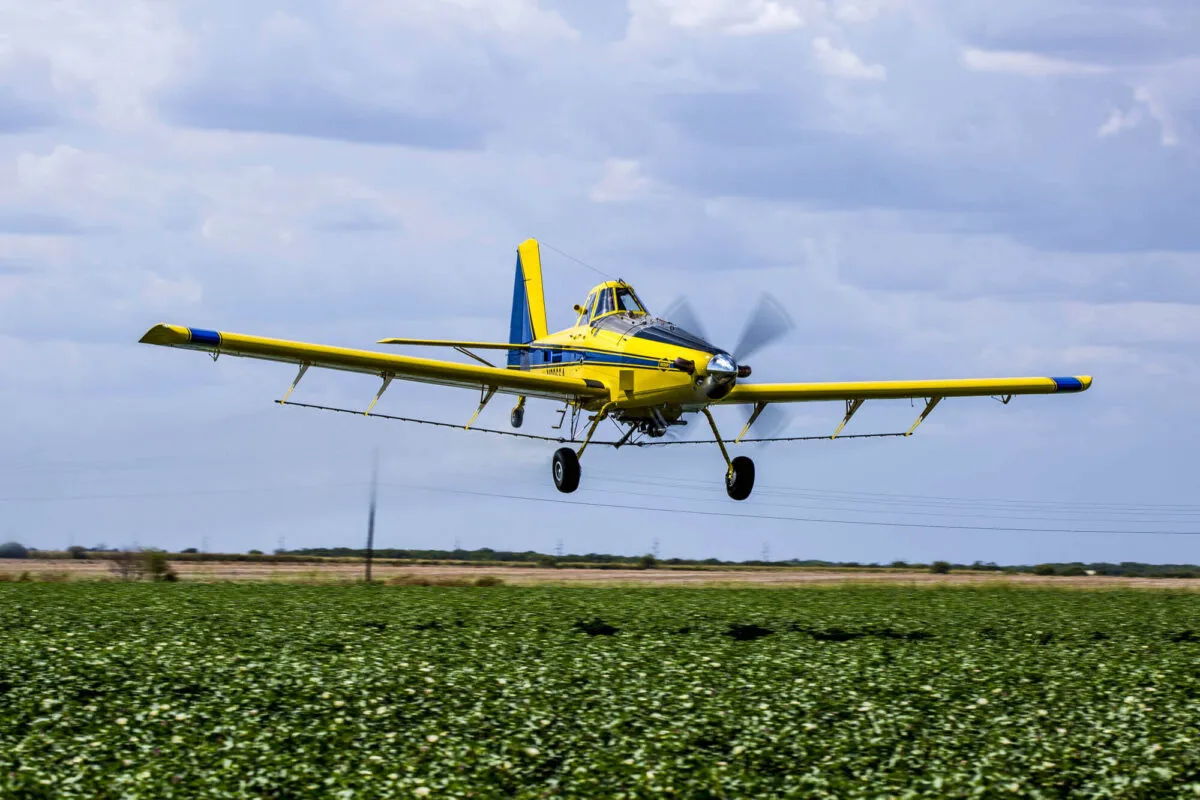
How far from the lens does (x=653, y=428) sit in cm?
3684

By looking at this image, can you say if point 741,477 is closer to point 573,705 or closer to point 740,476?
point 740,476

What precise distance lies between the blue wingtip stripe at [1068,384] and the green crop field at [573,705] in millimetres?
9537

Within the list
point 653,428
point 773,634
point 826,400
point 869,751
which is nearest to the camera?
point 869,751

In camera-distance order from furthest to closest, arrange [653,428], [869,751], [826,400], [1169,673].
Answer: [826,400]
[653,428]
[1169,673]
[869,751]

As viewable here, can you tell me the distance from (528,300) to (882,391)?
1613 cm

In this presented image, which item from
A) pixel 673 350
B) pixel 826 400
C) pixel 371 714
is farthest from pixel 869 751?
pixel 826 400

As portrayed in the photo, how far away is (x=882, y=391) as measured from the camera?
40.0m

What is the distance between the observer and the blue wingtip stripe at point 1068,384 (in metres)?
42.2

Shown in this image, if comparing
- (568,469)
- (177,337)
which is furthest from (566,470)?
(177,337)

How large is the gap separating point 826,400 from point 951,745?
18.9 m

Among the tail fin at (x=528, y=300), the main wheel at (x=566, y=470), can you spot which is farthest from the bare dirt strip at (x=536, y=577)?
the main wheel at (x=566, y=470)

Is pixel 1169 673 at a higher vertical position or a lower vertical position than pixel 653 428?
lower

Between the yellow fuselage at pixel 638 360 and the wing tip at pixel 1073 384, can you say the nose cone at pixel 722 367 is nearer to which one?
the yellow fuselage at pixel 638 360

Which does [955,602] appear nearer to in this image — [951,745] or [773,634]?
[773,634]
